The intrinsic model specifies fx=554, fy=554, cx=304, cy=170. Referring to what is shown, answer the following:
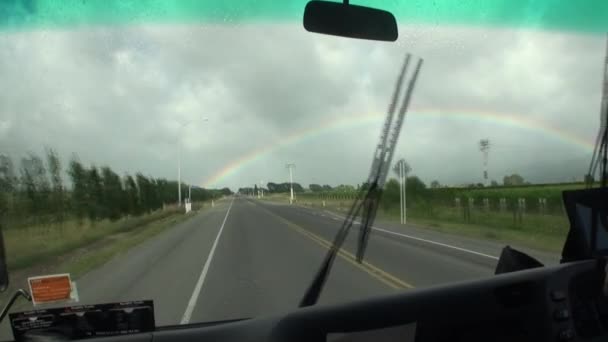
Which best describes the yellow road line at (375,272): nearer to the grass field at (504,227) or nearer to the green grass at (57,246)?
the grass field at (504,227)

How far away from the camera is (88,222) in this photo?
15.2ft

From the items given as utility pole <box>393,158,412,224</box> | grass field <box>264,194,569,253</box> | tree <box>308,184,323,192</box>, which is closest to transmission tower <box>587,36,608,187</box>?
utility pole <box>393,158,412,224</box>

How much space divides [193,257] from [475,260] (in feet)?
16.8

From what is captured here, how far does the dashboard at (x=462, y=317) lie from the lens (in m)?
2.29

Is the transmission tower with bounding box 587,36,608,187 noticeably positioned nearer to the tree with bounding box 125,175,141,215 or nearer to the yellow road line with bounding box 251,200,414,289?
the yellow road line with bounding box 251,200,414,289

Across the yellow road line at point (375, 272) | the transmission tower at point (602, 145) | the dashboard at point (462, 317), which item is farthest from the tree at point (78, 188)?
the transmission tower at point (602, 145)

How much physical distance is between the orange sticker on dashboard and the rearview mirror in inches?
66.5

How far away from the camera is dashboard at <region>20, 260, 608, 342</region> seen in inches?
90.2

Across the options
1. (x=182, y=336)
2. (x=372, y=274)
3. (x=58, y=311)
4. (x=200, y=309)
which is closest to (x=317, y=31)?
(x=182, y=336)

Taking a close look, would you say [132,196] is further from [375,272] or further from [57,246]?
[375,272]

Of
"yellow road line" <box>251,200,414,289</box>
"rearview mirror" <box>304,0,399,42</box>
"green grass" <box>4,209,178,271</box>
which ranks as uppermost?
"rearview mirror" <box>304,0,399,42</box>

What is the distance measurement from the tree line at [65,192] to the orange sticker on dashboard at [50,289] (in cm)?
54

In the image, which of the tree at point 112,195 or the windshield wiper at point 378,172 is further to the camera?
the tree at point 112,195

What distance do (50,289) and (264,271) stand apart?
5.81 metres
